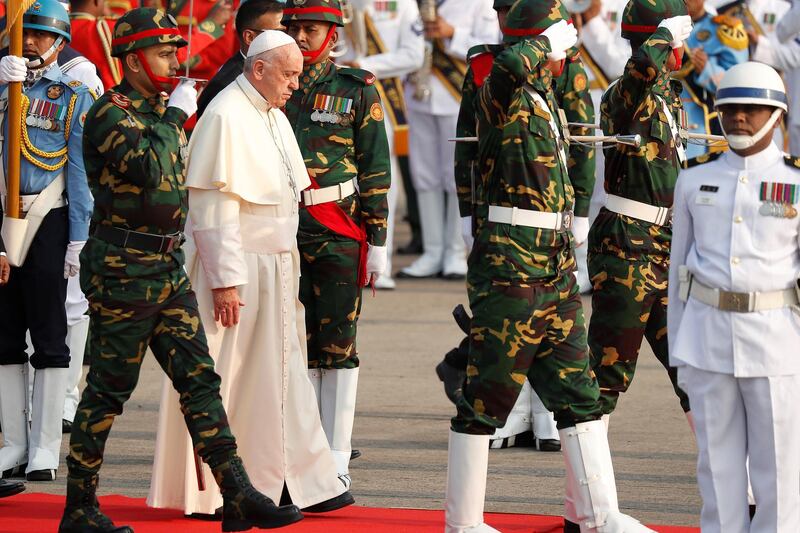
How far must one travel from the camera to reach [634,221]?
693 centimetres

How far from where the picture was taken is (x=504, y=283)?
601cm

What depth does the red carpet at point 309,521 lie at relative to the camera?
666cm

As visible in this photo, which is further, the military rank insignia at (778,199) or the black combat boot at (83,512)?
the black combat boot at (83,512)

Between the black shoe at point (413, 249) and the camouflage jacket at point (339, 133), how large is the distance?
840cm

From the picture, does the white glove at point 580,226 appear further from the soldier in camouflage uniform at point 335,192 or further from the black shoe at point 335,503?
the black shoe at point 335,503

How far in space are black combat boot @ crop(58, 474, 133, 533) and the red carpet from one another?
0.23m

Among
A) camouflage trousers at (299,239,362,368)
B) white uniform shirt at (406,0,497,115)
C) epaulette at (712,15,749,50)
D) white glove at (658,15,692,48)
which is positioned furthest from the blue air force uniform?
epaulette at (712,15,749,50)

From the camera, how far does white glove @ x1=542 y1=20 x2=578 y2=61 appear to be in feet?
19.7

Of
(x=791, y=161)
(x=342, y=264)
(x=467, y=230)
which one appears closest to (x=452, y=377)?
(x=467, y=230)

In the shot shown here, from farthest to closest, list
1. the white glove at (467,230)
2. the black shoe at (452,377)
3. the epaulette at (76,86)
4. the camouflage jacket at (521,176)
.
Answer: the black shoe at (452,377) → the white glove at (467,230) → the epaulette at (76,86) → the camouflage jacket at (521,176)

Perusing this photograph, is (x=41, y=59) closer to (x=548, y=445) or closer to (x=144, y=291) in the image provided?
(x=144, y=291)

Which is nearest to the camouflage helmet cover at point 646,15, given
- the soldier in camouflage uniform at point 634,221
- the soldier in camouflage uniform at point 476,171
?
the soldier in camouflage uniform at point 634,221

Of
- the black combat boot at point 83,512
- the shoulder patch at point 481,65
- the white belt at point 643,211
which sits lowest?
the black combat boot at point 83,512

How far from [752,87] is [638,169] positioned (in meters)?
1.54
